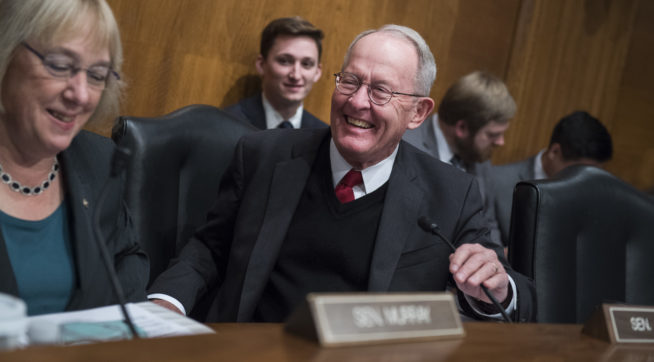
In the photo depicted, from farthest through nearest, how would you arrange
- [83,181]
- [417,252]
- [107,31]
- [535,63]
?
[535,63], [417,252], [83,181], [107,31]

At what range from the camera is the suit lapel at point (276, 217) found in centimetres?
182

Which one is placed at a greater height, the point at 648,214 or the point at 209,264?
the point at 648,214

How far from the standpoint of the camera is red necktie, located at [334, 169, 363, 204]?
1.97m

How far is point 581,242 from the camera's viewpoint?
2053mm

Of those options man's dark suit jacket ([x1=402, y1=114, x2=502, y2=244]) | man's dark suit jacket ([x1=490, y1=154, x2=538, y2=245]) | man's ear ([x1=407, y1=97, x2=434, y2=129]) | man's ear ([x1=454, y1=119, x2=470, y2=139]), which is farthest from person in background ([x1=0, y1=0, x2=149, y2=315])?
man's dark suit jacket ([x1=490, y1=154, x2=538, y2=245])

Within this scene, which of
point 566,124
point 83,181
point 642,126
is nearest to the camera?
point 83,181

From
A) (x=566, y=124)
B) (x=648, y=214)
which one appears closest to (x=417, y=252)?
(x=648, y=214)

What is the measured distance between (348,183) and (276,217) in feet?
0.74

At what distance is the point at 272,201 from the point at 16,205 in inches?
26.2

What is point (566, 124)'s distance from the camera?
13.7 feet

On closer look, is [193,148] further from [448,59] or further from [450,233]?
[448,59]

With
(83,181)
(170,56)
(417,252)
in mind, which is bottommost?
(417,252)

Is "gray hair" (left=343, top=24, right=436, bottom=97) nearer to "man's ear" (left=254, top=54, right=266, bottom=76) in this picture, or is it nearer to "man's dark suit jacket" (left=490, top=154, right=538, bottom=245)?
"man's ear" (left=254, top=54, right=266, bottom=76)

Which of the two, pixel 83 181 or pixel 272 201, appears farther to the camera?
pixel 272 201
